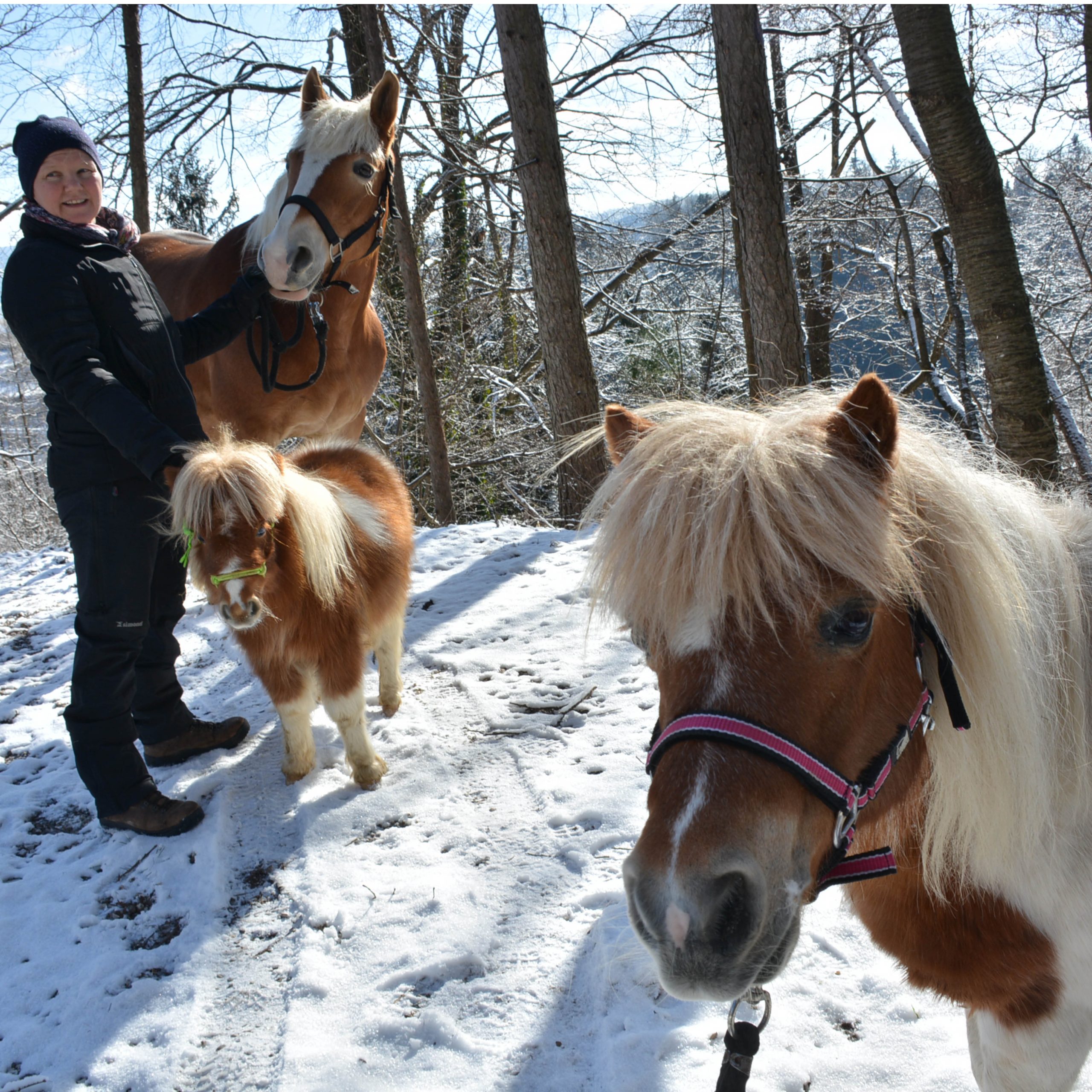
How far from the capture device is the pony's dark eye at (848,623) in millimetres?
1228

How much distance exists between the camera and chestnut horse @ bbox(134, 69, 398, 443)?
409cm

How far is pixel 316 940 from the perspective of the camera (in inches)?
94.5

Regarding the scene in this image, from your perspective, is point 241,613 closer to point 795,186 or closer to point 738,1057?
point 738,1057

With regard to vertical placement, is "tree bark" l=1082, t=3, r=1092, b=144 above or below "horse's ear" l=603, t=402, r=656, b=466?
above

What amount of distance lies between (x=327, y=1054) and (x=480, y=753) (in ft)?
4.83

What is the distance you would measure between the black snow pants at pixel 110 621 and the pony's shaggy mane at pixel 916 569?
2168 millimetres

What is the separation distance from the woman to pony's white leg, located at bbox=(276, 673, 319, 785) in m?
0.40

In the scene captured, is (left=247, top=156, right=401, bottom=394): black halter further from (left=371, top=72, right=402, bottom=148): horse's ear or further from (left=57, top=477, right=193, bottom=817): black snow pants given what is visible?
(left=57, top=477, right=193, bottom=817): black snow pants

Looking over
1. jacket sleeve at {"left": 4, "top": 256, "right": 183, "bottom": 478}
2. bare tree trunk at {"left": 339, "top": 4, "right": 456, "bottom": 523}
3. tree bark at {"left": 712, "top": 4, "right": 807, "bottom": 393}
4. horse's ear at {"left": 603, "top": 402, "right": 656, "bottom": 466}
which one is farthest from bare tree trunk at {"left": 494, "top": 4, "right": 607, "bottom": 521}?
horse's ear at {"left": 603, "top": 402, "right": 656, "bottom": 466}

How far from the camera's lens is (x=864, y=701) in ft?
4.15

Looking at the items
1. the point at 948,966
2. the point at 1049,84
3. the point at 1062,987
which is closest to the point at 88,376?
the point at 948,966

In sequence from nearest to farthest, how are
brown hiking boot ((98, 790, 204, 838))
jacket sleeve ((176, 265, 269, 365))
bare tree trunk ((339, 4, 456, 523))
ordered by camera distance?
brown hiking boot ((98, 790, 204, 838))
jacket sleeve ((176, 265, 269, 365))
bare tree trunk ((339, 4, 456, 523))

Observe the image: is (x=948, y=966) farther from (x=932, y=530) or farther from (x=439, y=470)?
(x=439, y=470)

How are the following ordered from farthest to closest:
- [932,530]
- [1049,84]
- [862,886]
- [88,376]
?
[1049,84] < [88,376] < [862,886] < [932,530]
